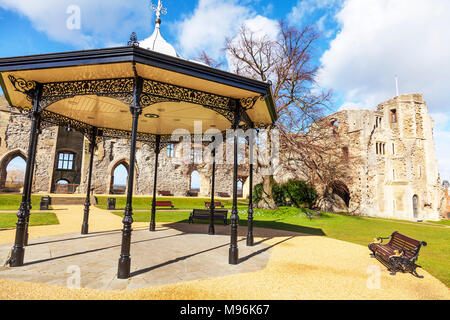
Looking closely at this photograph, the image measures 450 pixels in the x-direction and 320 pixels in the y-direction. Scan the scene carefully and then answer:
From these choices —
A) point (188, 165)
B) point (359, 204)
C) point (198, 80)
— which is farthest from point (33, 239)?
point (359, 204)

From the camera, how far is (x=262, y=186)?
1830cm

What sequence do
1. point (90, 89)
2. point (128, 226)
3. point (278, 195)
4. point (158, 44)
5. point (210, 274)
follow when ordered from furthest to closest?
point (278, 195)
point (158, 44)
point (90, 89)
point (210, 274)
point (128, 226)

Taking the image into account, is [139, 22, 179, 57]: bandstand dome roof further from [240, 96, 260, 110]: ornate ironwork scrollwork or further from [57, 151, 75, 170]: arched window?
[57, 151, 75, 170]: arched window

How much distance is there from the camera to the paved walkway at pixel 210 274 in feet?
12.0

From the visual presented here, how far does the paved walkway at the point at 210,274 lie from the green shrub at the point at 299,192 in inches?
473

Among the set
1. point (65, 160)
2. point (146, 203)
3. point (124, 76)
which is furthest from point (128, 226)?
point (65, 160)

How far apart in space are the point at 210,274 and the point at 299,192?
15827 mm

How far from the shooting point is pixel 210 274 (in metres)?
4.51

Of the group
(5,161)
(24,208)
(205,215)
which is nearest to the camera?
(24,208)

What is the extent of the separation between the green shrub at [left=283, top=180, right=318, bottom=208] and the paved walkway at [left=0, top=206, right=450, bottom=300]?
12026 millimetres

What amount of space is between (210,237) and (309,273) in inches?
159

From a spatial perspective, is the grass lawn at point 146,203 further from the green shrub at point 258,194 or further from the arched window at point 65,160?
the arched window at point 65,160

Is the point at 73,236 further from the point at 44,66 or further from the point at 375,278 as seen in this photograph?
the point at 375,278

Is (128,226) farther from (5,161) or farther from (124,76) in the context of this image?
(5,161)
